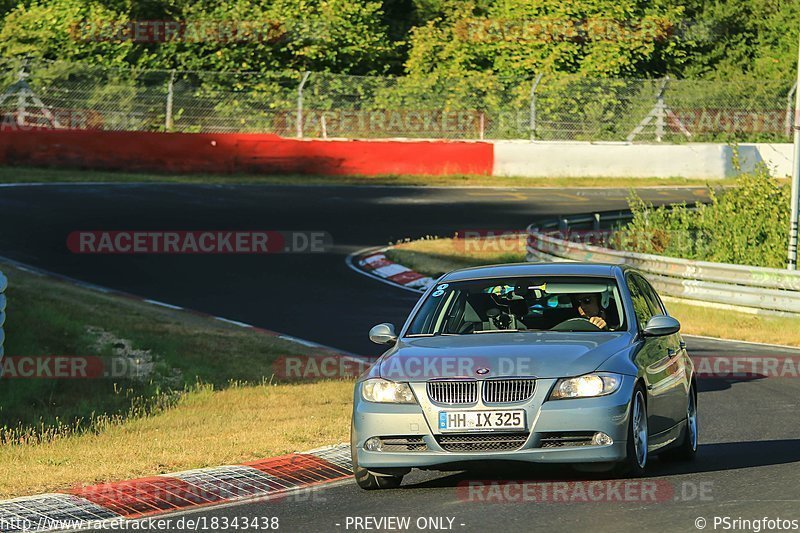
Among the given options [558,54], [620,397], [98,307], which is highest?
[558,54]

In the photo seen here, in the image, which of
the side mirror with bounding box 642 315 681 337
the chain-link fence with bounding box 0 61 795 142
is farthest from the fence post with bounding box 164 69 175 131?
the side mirror with bounding box 642 315 681 337

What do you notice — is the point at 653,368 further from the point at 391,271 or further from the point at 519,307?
the point at 391,271

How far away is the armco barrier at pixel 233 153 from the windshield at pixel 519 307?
2866cm

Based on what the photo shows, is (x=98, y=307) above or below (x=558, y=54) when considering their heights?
below

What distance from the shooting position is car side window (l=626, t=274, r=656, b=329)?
33.8 feet

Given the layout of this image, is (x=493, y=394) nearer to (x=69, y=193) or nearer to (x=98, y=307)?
(x=98, y=307)

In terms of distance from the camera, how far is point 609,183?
135 ft

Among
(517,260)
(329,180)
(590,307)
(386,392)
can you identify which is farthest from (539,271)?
(329,180)

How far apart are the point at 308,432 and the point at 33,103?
94.3 ft

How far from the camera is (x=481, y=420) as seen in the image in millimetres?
8828

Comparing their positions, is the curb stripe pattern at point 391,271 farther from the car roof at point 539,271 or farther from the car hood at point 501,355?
the car hood at point 501,355

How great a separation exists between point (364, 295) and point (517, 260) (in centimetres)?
528

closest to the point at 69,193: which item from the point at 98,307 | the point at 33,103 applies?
the point at 33,103

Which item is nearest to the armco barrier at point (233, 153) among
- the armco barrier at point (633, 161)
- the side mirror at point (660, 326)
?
the armco barrier at point (633, 161)
